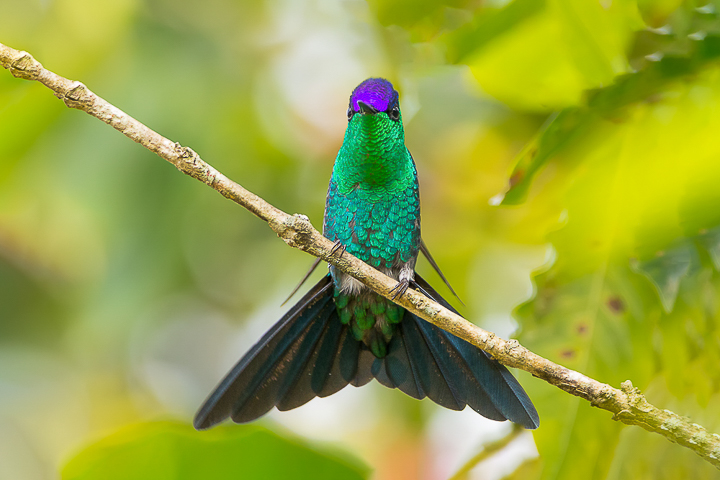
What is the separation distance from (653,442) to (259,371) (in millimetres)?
1231

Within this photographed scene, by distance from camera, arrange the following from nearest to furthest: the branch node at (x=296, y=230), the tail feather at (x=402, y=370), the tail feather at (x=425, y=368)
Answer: the branch node at (x=296, y=230) → the tail feather at (x=425, y=368) → the tail feather at (x=402, y=370)

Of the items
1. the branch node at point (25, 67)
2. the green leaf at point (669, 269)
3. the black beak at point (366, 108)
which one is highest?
the black beak at point (366, 108)

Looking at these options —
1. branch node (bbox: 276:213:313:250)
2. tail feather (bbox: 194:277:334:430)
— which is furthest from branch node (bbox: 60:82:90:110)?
tail feather (bbox: 194:277:334:430)

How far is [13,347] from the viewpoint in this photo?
4148mm

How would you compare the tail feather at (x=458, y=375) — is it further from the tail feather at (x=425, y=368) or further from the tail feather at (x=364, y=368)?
the tail feather at (x=364, y=368)

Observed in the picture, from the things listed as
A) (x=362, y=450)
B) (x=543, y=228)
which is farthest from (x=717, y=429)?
(x=362, y=450)

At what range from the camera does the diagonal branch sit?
1428 mm

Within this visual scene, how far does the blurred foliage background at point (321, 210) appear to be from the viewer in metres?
1.85

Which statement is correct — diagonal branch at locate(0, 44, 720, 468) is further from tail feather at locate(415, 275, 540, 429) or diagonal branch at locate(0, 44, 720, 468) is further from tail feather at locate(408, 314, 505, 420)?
tail feather at locate(408, 314, 505, 420)

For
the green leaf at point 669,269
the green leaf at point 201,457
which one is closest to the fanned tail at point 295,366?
the green leaf at point 201,457

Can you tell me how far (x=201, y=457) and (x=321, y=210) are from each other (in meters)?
1.69

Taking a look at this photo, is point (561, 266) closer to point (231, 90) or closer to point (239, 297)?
point (231, 90)

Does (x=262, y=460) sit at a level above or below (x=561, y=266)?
below

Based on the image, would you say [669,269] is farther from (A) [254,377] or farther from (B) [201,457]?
(B) [201,457]
